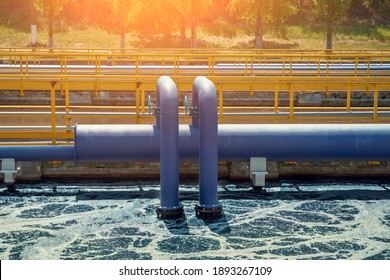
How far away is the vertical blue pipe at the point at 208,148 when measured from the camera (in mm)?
11586

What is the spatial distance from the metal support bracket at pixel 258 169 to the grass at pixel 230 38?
31968mm

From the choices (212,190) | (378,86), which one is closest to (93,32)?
(378,86)

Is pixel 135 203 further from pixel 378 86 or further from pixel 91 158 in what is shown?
pixel 378 86

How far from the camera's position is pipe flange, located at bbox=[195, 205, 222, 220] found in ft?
39.0

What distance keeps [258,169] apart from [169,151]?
99.6 inches

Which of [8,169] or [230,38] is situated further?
[230,38]

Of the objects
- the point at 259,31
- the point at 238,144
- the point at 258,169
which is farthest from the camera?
the point at 259,31

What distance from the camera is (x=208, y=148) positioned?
1159 cm

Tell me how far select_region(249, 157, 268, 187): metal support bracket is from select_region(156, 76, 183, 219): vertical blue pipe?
2.15m

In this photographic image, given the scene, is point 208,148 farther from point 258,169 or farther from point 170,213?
point 258,169

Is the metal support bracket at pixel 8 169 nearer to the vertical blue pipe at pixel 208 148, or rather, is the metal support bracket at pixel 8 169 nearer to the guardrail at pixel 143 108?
the guardrail at pixel 143 108

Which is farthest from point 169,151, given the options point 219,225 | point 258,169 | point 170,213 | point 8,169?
point 8,169

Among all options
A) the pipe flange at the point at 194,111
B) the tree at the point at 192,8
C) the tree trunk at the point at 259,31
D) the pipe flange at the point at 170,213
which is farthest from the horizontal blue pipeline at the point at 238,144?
the tree trunk at the point at 259,31

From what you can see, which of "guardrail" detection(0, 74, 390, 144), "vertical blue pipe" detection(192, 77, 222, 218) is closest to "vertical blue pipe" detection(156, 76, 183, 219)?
"vertical blue pipe" detection(192, 77, 222, 218)
